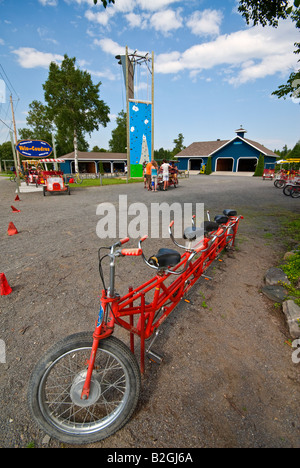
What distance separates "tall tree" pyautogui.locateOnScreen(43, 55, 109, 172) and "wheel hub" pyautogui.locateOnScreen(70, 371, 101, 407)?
28222 millimetres

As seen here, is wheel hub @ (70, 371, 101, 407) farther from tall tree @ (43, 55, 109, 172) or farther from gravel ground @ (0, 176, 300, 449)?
tall tree @ (43, 55, 109, 172)

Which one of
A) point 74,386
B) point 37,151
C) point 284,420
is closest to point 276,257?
point 284,420

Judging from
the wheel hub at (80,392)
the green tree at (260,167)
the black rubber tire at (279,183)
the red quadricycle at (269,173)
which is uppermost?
the green tree at (260,167)

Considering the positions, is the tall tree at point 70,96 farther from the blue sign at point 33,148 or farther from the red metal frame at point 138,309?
the red metal frame at point 138,309

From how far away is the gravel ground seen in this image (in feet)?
5.40

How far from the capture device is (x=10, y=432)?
1.63 metres

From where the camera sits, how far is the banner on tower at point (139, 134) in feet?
72.2

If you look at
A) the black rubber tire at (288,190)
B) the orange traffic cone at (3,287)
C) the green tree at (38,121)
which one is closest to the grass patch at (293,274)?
the orange traffic cone at (3,287)

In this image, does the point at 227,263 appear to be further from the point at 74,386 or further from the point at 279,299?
the point at 74,386

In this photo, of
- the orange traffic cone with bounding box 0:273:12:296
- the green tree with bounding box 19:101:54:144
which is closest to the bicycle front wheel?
the orange traffic cone with bounding box 0:273:12:296

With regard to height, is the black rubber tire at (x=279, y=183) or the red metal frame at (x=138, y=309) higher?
the black rubber tire at (x=279, y=183)

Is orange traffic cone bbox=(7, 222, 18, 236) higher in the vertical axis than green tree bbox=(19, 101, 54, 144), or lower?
lower

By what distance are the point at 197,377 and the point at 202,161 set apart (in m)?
42.2

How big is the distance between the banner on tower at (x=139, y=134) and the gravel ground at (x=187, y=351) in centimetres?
1954
